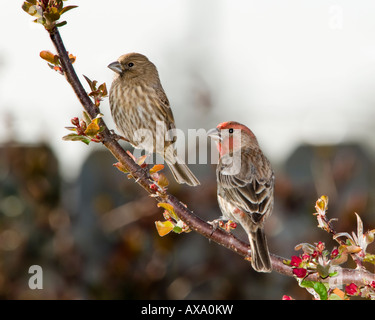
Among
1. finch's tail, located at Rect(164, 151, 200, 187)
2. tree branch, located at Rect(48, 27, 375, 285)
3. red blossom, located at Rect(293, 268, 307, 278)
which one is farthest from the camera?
finch's tail, located at Rect(164, 151, 200, 187)

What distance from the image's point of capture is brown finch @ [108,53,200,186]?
3.99 metres

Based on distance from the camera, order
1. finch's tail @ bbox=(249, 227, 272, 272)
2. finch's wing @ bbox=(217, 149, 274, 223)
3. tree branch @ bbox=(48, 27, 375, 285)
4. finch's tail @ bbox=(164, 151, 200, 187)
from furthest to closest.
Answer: finch's wing @ bbox=(217, 149, 274, 223), finch's tail @ bbox=(164, 151, 200, 187), finch's tail @ bbox=(249, 227, 272, 272), tree branch @ bbox=(48, 27, 375, 285)

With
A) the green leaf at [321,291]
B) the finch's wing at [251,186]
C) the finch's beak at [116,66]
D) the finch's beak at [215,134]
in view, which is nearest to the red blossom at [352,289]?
the green leaf at [321,291]

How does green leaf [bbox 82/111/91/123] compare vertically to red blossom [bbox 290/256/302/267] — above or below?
above

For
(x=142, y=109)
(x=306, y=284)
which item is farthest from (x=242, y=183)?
(x=306, y=284)

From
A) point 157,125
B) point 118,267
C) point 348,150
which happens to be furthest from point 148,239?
point 348,150

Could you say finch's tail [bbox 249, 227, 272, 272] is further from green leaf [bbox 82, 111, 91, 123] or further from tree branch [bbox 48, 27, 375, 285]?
green leaf [bbox 82, 111, 91, 123]

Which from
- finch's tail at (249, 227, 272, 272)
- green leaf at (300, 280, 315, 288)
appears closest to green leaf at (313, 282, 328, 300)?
green leaf at (300, 280, 315, 288)

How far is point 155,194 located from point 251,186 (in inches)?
48.9

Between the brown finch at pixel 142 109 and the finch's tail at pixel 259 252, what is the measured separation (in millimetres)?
555

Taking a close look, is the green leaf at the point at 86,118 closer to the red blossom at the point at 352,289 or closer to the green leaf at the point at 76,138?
the green leaf at the point at 76,138

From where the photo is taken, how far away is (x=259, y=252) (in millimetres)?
3516

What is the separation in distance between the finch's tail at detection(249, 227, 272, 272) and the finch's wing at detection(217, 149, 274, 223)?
18 centimetres
